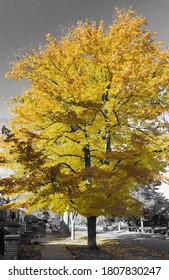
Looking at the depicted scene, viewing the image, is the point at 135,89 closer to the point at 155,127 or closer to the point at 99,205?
the point at 155,127

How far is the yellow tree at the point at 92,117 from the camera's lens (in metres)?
12.3

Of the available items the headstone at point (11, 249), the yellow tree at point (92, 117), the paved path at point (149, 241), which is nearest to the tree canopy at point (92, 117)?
the yellow tree at point (92, 117)

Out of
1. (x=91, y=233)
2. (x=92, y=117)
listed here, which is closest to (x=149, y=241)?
(x=91, y=233)

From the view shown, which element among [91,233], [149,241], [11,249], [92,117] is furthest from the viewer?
[149,241]

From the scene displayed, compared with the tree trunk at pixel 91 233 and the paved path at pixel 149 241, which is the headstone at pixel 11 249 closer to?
the tree trunk at pixel 91 233

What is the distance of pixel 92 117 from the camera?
13367 millimetres

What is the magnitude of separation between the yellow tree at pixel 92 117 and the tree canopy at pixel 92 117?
0.04 metres

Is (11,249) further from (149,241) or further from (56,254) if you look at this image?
(149,241)

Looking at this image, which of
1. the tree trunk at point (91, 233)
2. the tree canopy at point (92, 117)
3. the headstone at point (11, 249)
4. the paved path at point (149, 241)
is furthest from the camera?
the paved path at point (149, 241)

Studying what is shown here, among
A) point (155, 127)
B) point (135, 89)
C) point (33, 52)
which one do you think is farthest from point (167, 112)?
point (33, 52)

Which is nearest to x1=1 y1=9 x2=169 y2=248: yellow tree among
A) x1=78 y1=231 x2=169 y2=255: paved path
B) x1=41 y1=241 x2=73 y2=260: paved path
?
x1=41 y1=241 x2=73 y2=260: paved path

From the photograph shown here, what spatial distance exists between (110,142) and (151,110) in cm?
303

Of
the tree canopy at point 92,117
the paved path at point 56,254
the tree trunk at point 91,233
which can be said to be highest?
the tree canopy at point 92,117

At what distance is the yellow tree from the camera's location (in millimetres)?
12305
